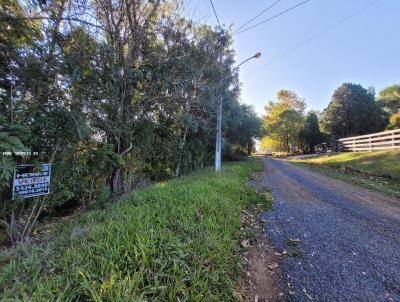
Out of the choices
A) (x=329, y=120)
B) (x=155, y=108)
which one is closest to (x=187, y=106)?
(x=155, y=108)

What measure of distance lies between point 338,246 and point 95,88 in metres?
5.02

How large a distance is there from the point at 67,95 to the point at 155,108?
9.48 feet

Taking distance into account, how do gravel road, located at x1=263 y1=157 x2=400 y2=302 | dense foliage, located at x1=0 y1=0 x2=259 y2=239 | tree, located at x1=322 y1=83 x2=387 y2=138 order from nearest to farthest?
gravel road, located at x1=263 y1=157 x2=400 y2=302
dense foliage, located at x1=0 y1=0 x2=259 y2=239
tree, located at x1=322 y1=83 x2=387 y2=138

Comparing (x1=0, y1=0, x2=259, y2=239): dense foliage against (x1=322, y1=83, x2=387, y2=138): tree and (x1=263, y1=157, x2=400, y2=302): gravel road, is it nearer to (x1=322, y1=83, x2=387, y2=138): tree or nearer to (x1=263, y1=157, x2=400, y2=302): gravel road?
(x1=263, y1=157, x2=400, y2=302): gravel road

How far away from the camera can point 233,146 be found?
52.2 ft

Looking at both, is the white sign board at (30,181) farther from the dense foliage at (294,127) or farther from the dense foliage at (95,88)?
the dense foliage at (294,127)

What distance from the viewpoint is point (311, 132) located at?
96.1 feet

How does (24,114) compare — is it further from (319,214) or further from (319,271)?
(319,214)

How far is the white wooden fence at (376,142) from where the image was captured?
11059 mm

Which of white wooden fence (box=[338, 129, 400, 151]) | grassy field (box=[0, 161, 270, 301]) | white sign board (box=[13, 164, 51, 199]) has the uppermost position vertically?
white wooden fence (box=[338, 129, 400, 151])

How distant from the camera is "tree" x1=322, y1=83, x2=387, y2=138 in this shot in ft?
69.1

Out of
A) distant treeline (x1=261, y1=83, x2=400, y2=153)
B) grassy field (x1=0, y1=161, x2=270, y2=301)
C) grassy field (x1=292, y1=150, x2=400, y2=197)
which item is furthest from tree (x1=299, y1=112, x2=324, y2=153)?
grassy field (x1=0, y1=161, x2=270, y2=301)

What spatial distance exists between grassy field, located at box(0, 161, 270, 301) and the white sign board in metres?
1.03

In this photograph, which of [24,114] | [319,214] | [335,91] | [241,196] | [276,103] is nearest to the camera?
[24,114]
